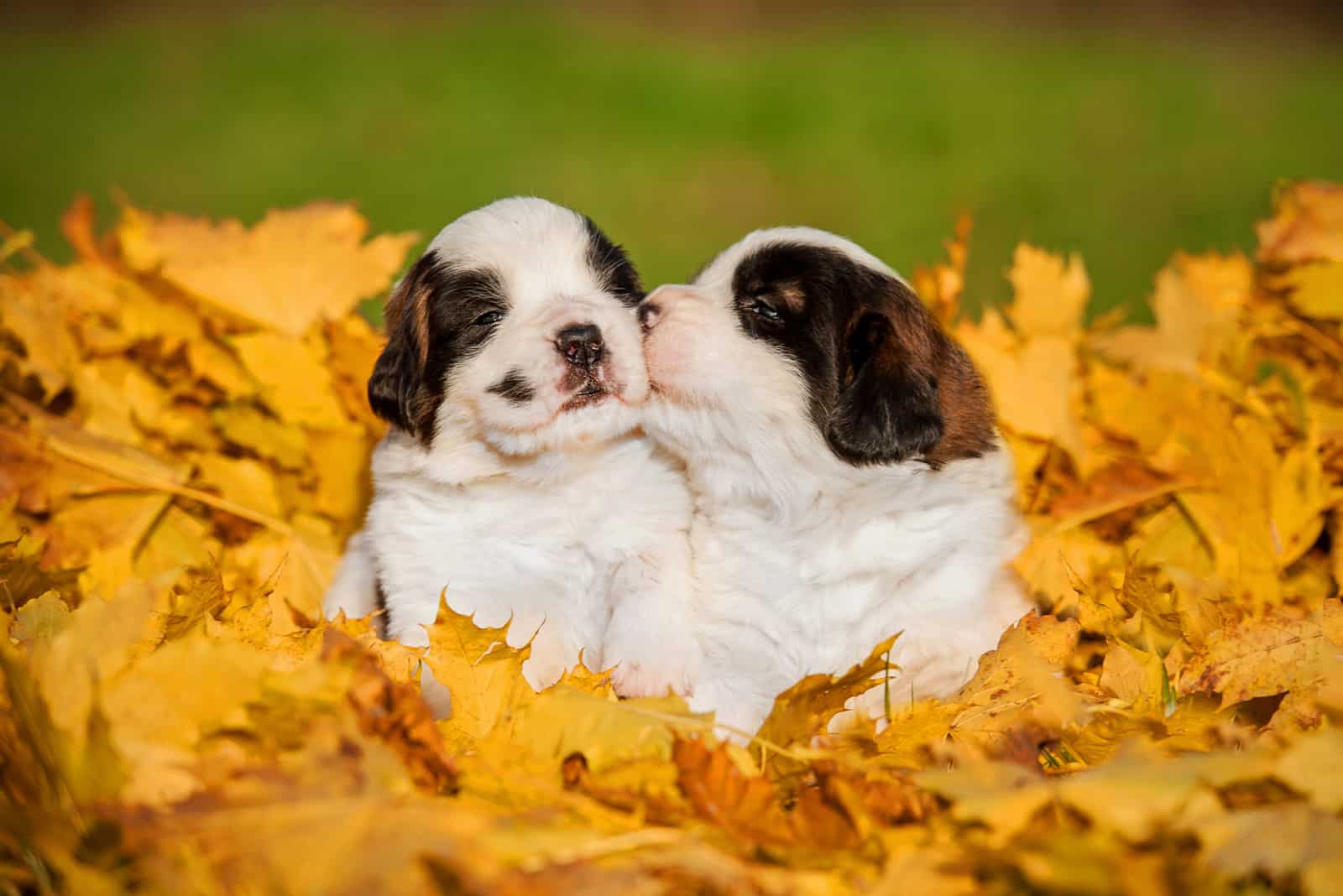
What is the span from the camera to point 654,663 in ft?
8.74

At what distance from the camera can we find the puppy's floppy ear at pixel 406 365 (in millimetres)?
2930

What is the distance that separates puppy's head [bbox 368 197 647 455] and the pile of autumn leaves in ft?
1.97

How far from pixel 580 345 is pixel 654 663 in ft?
2.31

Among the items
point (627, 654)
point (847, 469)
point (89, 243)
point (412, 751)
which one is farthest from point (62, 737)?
point (89, 243)

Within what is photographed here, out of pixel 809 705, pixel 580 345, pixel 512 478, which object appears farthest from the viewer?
pixel 512 478

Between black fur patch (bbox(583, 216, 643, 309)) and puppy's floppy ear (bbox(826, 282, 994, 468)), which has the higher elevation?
black fur patch (bbox(583, 216, 643, 309))

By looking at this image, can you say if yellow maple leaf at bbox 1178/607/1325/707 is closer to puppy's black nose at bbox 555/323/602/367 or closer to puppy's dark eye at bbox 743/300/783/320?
puppy's dark eye at bbox 743/300/783/320

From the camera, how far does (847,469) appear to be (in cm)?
264

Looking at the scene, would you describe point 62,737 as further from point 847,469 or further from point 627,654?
point 847,469

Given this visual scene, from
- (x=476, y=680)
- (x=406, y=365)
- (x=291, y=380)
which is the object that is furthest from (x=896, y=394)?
(x=291, y=380)

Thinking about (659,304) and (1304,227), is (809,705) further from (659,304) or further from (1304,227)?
(1304,227)

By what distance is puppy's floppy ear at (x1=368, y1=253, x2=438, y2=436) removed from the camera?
9.61 feet

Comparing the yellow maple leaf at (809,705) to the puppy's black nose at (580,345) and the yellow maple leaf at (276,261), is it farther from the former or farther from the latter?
the yellow maple leaf at (276,261)

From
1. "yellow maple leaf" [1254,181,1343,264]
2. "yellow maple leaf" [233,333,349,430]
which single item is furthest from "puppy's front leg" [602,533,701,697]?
"yellow maple leaf" [1254,181,1343,264]
